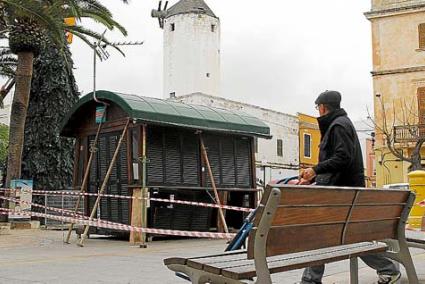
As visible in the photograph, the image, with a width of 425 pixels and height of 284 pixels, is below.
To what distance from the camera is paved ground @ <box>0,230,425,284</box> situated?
7520 mm

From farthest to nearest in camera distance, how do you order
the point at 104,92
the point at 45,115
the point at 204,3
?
1. the point at 204,3
2. the point at 45,115
3. the point at 104,92

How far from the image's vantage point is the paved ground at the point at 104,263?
24.7 ft

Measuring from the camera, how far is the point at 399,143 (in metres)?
34.9

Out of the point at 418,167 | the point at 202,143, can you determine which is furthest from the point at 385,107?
the point at 202,143

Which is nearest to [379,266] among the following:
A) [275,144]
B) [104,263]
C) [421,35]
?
[104,263]

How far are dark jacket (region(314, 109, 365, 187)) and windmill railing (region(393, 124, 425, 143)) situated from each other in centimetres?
2843

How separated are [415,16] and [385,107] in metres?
5.43

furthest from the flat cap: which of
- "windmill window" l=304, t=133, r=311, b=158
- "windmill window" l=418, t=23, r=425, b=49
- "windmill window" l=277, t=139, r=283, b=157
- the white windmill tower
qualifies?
the white windmill tower

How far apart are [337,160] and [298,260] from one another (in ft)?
5.74

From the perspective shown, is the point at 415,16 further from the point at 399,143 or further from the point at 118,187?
the point at 118,187

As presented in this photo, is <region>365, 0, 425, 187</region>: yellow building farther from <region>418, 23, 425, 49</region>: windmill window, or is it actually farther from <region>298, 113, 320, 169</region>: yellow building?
<region>298, 113, 320, 169</region>: yellow building

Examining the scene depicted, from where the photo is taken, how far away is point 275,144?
4903cm

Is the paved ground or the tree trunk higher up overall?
the tree trunk

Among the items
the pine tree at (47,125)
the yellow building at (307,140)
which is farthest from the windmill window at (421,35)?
the pine tree at (47,125)
